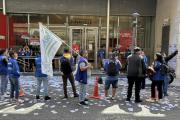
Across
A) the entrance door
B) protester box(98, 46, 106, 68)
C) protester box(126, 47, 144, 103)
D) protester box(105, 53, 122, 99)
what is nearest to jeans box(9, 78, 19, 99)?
protester box(105, 53, 122, 99)

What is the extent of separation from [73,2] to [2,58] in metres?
10.7

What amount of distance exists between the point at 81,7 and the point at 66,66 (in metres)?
10.4

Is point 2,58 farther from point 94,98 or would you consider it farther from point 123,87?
point 123,87

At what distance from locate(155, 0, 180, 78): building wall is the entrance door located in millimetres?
4021

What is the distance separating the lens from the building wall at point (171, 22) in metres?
16.9

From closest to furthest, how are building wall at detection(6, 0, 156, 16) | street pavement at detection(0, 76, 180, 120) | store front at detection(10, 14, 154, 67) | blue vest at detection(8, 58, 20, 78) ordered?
street pavement at detection(0, 76, 180, 120) → blue vest at detection(8, 58, 20, 78) → building wall at detection(6, 0, 156, 16) → store front at detection(10, 14, 154, 67)

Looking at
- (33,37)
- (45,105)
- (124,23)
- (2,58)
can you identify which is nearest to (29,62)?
(33,37)

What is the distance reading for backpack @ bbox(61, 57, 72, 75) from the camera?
10141 mm

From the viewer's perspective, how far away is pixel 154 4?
20484mm

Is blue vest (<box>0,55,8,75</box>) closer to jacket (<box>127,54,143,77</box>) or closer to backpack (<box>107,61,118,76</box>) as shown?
backpack (<box>107,61,118,76</box>)

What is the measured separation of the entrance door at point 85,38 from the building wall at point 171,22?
13.2 feet

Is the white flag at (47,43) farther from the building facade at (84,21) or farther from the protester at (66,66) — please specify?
the building facade at (84,21)

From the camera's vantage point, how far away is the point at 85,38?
20.5m

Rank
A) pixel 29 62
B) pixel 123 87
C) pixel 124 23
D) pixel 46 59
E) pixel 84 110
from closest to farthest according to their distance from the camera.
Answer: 1. pixel 84 110
2. pixel 46 59
3. pixel 123 87
4. pixel 29 62
5. pixel 124 23
